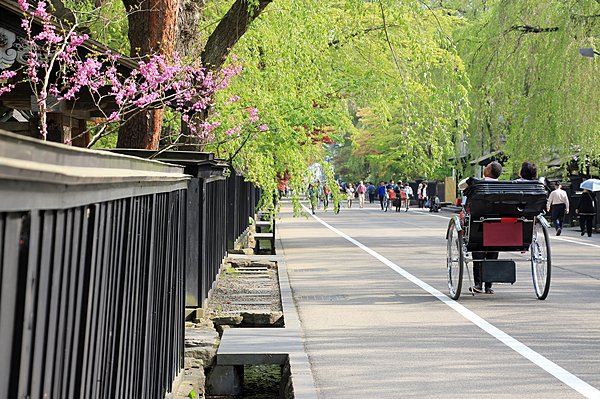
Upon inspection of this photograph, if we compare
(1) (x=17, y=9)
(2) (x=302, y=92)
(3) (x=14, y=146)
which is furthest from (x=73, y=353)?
(2) (x=302, y=92)

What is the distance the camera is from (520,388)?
315 inches

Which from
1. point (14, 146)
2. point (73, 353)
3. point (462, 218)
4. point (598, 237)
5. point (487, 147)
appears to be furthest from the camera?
point (487, 147)

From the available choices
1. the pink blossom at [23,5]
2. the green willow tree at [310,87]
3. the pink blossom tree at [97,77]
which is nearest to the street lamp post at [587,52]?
the green willow tree at [310,87]

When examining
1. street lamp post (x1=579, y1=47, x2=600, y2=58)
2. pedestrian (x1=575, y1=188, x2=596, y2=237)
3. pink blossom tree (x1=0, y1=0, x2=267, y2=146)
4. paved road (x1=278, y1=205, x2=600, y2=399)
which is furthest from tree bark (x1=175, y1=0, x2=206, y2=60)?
pedestrian (x1=575, y1=188, x2=596, y2=237)

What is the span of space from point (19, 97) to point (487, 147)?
34.6m

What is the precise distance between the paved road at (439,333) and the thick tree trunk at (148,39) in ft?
9.51

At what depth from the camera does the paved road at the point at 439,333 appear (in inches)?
325

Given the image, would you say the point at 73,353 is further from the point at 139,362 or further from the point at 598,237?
the point at 598,237

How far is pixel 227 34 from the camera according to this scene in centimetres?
1510

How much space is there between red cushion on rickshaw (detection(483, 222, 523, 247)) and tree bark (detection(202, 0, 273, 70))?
420 cm

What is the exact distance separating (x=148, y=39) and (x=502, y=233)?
5064 mm

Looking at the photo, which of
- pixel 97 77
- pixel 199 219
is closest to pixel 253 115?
pixel 199 219

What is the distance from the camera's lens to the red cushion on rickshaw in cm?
1388

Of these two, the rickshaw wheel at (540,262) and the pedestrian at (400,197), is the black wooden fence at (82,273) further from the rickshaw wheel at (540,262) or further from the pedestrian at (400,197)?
the pedestrian at (400,197)
